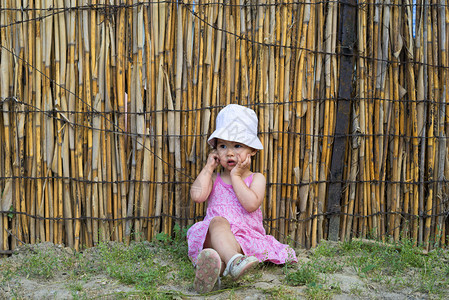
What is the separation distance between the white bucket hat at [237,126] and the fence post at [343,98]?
2.22ft

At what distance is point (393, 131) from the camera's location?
3.45m

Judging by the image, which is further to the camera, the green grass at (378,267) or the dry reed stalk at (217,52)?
the dry reed stalk at (217,52)

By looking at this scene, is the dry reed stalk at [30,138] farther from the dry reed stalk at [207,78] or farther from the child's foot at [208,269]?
the child's foot at [208,269]

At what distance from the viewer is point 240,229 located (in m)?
3.01

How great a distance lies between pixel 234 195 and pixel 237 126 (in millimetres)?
492

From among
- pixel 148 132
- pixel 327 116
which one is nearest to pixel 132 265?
pixel 148 132

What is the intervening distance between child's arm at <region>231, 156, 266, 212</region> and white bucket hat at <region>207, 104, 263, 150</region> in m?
0.15

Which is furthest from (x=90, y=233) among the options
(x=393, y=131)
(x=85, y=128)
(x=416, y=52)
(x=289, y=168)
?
(x=416, y=52)

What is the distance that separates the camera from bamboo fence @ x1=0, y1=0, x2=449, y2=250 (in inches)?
128

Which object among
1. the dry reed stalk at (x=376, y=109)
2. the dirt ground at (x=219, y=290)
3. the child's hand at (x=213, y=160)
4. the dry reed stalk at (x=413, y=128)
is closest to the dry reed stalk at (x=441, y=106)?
the dry reed stalk at (x=413, y=128)

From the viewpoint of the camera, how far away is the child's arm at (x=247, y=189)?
2977mm

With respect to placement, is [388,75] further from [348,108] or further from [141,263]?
[141,263]

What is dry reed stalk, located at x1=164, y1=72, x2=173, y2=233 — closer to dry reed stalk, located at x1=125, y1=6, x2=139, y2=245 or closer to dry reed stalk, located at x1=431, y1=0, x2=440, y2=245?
dry reed stalk, located at x1=125, y1=6, x2=139, y2=245

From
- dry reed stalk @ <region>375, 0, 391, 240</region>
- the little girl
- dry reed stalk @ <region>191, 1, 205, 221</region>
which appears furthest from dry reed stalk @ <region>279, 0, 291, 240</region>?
dry reed stalk @ <region>375, 0, 391, 240</region>
